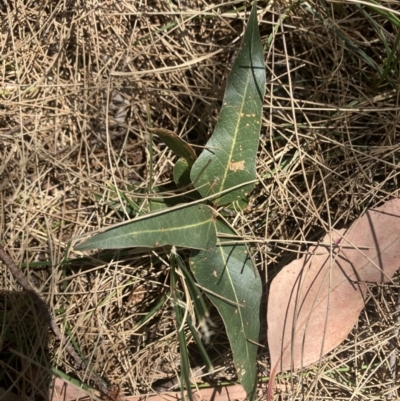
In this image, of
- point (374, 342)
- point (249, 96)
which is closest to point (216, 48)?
point (249, 96)

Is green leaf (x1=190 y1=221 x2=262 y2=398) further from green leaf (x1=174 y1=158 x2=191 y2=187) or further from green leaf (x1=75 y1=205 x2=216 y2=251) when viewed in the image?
A: green leaf (x1=174 y1=158 x2=191 y2=187)

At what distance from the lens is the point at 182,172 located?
3.43 ft

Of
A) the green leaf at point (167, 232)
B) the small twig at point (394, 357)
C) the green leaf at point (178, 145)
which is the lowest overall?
the small twig at point (394, 357)

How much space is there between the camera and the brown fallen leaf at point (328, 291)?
104 cm

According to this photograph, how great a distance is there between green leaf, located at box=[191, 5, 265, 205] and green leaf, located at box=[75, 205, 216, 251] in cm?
6

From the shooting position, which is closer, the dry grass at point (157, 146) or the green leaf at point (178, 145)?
the green leaf at point (178, 145)

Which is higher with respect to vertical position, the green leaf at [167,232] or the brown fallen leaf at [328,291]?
the green leaf at [167,232]

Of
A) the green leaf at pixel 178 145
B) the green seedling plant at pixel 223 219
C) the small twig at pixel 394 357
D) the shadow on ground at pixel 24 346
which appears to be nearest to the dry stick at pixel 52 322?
the shadow on ground at pixel 24 346

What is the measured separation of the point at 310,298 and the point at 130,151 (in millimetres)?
555

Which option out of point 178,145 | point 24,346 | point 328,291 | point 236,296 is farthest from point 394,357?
point 24,346

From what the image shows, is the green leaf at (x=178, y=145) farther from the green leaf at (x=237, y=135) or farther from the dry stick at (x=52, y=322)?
the dry stick at (x=52, y=322)

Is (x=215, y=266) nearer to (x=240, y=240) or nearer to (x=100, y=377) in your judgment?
(x=240, y=240)

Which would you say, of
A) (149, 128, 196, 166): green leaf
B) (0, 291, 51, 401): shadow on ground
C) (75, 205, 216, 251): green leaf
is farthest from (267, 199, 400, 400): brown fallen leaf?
(0, 291, 51, 401): shadow on ground

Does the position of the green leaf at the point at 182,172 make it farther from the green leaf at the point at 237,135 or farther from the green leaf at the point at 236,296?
the green leaf at the point at 236,296
